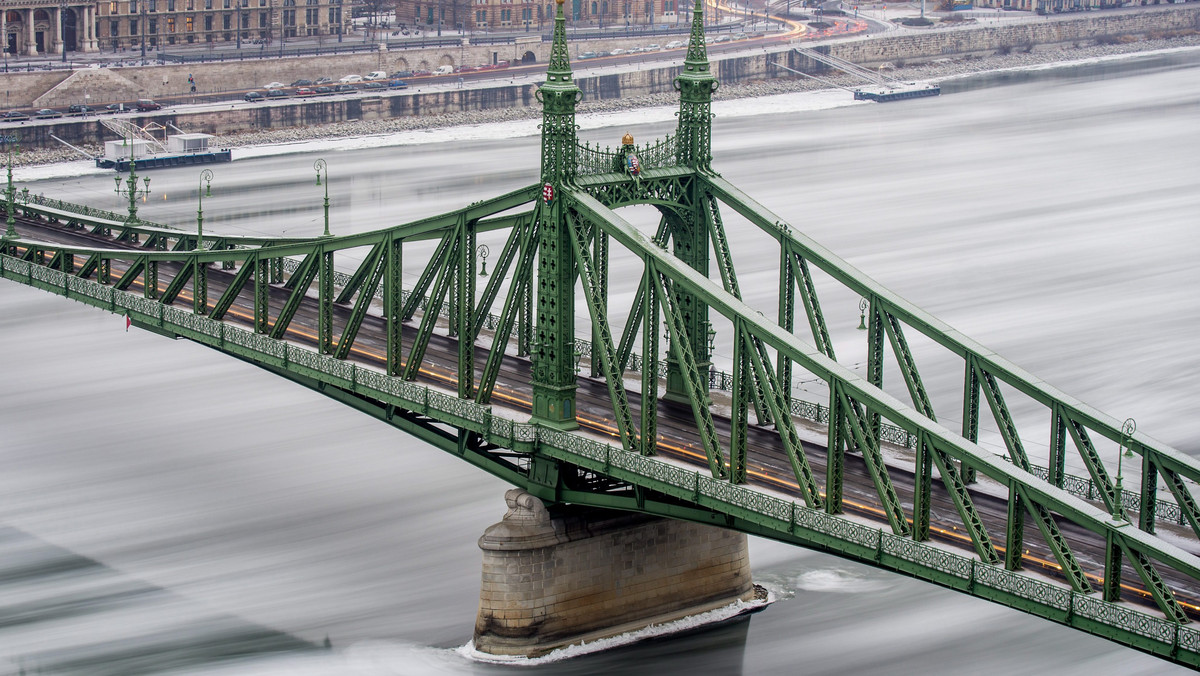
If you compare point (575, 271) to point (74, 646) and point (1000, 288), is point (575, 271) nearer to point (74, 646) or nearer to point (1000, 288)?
point (74, 646)

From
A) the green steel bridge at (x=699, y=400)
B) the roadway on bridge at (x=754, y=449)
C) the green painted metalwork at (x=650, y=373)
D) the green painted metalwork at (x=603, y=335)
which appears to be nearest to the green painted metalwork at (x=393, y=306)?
the green steel bridge at (x=699, y=400)

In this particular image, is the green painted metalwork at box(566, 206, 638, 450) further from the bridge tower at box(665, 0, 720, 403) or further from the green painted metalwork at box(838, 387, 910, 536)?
the green painted metalwork at box(838, 387, 910, 536)

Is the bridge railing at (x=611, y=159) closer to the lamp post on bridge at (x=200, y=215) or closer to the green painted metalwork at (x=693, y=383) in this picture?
the green painted metalwork at (x=693, y=383)

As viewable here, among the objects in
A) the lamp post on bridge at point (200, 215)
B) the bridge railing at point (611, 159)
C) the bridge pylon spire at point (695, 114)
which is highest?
the bridge pylon spire at point (695, 114)

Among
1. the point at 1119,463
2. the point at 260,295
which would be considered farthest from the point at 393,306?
the point at 1119,463

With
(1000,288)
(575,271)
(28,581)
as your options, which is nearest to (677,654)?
(575,271)

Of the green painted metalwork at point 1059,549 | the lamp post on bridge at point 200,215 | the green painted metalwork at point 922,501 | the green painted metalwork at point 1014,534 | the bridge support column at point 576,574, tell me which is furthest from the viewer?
the lamp post on bridge at point 200,215

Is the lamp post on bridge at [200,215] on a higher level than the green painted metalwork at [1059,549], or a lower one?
higher

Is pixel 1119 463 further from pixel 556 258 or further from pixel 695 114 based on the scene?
pixel 695 114
